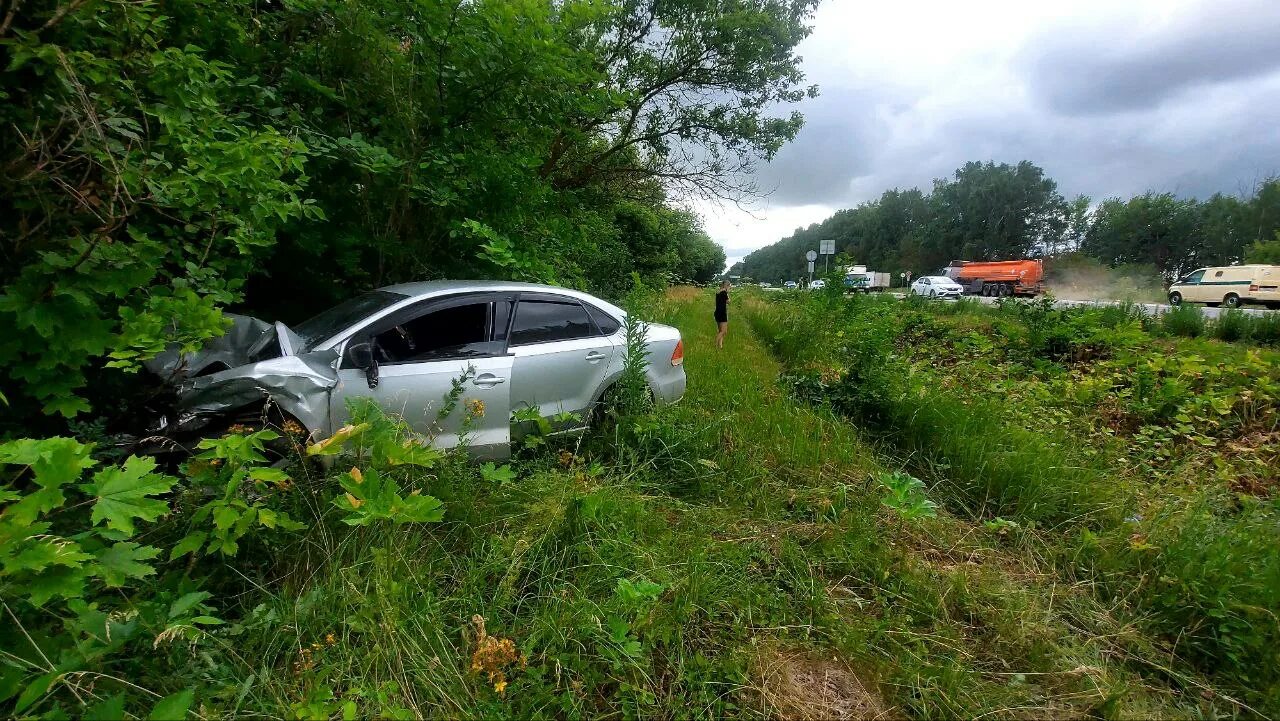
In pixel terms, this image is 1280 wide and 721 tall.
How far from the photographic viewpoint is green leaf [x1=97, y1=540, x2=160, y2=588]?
4.83 ft

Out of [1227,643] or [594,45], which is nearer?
[1227,643]

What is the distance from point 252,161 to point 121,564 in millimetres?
2244

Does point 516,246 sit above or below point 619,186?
below

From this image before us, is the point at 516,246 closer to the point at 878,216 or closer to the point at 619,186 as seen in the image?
the point at 619,186

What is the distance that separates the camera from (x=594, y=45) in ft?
30.2

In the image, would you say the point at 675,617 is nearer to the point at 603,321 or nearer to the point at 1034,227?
the point at 603,321

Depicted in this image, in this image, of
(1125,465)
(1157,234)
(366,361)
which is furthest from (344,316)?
(1157,234)

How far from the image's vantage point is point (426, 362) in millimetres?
3336

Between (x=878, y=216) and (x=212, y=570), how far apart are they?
347ft

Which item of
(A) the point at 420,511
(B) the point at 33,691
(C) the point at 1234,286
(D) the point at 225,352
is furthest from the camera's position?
(C) the point at 1234,286

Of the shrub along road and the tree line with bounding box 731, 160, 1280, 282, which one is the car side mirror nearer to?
the shrub along road

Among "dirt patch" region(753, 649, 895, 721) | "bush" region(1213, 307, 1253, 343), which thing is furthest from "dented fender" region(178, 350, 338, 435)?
"bush" region(1213, 307, 1253, 343)

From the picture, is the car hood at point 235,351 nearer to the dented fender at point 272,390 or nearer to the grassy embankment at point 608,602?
the dented fender at point 272,390

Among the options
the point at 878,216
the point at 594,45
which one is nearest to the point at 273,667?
the point at 594,45
